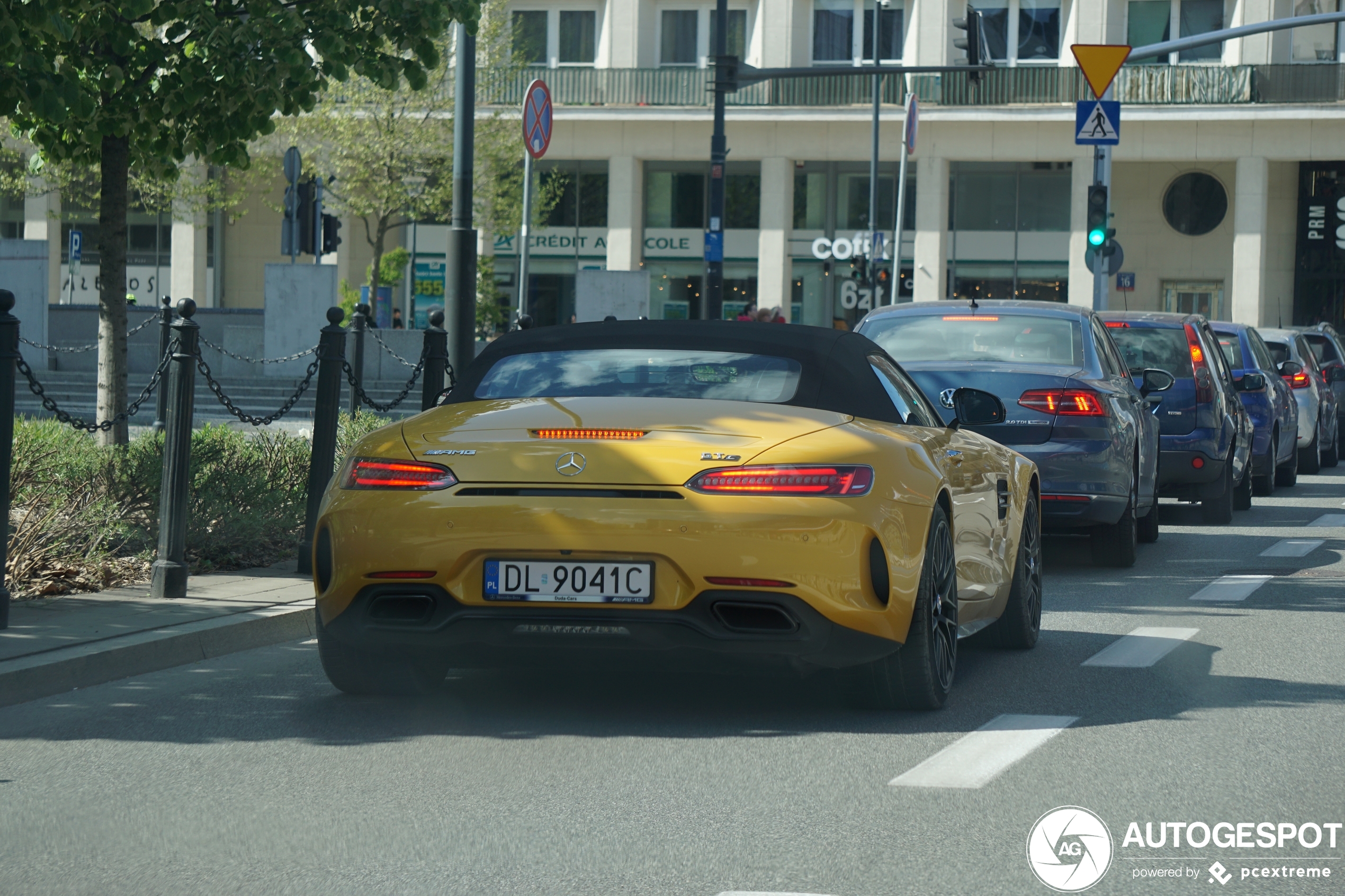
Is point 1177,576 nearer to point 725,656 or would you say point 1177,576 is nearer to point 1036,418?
point 1036,418

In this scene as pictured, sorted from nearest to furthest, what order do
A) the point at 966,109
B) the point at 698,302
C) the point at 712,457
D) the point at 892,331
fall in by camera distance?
the point at 712,457 < the point at 892,331 < the point at 966,109 < the point at 698,302

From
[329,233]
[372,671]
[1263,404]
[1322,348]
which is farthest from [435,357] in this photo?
[1322,348]

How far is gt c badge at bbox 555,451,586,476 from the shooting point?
5918 millimetres

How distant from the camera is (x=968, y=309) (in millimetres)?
11961

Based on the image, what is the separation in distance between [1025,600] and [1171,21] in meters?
41.8

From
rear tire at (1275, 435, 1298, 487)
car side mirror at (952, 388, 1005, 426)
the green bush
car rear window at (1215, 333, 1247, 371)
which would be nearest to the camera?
car side mirror at (952, 388, 1005, 426)

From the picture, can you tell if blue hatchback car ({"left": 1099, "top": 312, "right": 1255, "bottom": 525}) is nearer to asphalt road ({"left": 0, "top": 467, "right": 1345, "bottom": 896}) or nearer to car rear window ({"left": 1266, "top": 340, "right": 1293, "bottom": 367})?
asphalt road ({"left": 0, "top": 467, "right": 1345, "bottom": 896})

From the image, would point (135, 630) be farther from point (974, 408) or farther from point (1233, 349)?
point (1233, 349)

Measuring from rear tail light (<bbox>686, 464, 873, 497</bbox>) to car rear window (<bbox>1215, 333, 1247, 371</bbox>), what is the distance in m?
13.3

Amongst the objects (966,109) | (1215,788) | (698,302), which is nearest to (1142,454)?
(1215,788)

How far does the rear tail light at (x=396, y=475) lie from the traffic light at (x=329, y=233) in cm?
1863

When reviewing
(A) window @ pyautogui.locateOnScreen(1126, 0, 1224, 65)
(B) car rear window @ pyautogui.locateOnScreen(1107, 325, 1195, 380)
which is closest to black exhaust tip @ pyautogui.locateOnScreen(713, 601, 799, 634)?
(B) car rear window @ pyautogui.locateOnScreen(1107, 325, 1195, 380)

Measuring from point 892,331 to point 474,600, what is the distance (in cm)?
640

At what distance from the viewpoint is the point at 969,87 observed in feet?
156
